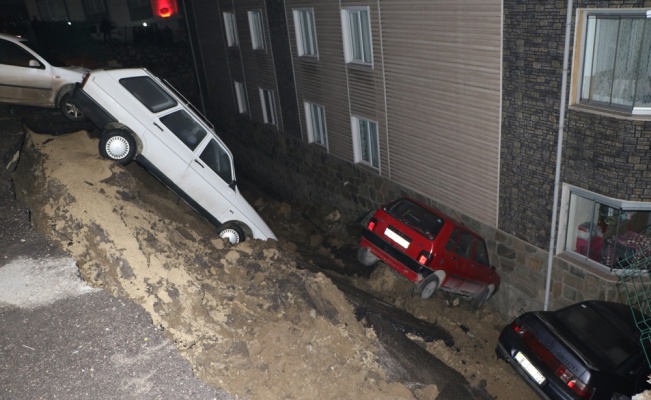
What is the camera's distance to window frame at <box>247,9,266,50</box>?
57.8ft

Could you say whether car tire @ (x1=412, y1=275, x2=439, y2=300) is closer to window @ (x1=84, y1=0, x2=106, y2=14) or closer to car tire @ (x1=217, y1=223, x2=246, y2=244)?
car tire @ (x1=217, y1=223, x2=246, y2=244)

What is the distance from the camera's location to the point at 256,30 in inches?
712

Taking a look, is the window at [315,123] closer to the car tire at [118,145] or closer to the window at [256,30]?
the window at [256,30]

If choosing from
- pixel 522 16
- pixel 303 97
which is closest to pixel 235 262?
pixel 522 16

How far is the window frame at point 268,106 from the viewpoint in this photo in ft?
61.3

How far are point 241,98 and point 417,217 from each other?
42.3 ft

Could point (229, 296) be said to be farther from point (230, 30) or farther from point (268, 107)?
point (230, 30)

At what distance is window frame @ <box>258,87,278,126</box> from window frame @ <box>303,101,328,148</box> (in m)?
2.55

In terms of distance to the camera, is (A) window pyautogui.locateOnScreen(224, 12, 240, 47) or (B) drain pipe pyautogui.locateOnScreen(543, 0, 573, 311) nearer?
(B) drain pipe pyautogui.locateOnScreen(543, 0, 573, 311)

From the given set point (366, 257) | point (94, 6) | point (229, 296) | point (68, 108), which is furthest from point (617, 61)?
point (94, 6)

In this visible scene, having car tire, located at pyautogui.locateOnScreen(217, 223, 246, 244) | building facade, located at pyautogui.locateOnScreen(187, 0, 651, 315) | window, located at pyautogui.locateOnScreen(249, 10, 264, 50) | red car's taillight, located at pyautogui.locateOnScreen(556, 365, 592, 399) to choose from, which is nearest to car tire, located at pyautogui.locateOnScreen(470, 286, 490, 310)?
building facade, located at pyautogui.locateOnScreen(187, 0, 651, 315)

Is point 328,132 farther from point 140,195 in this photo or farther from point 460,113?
point 140,195

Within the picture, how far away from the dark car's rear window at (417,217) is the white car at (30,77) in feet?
22.7

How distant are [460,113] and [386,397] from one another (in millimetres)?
6593
